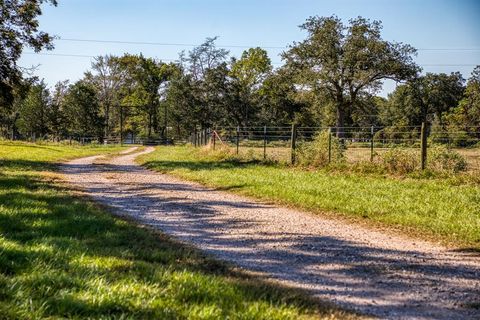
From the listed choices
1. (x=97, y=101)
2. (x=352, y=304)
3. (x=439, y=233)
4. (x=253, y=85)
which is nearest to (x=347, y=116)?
(x=253, y=85)

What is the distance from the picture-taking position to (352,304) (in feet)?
13.8

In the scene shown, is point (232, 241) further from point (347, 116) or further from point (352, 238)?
point (347, 116)

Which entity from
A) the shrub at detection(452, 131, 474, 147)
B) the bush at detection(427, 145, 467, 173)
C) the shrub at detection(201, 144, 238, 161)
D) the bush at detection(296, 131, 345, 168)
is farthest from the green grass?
the shrub at detection(201, 144, 238, 161)

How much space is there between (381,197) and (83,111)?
243 ft

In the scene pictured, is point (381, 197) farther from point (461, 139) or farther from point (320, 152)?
point (461, 139)

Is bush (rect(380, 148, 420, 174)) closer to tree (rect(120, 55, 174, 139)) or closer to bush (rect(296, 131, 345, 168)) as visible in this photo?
bush (rect(296, 131, 345, 168))

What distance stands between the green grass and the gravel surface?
73 cm

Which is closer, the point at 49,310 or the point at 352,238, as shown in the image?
the point at 49,310

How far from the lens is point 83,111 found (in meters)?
77.4

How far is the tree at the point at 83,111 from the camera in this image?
77.0 meters

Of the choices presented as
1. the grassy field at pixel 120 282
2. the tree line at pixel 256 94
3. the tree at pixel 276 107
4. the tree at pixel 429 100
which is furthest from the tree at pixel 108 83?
the grassy field at pixel 120 282

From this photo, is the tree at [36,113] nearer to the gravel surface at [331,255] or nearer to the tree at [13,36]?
the tree at [13,36]

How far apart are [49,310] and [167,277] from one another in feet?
3.98

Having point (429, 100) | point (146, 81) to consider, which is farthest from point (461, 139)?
point (429, 100)
